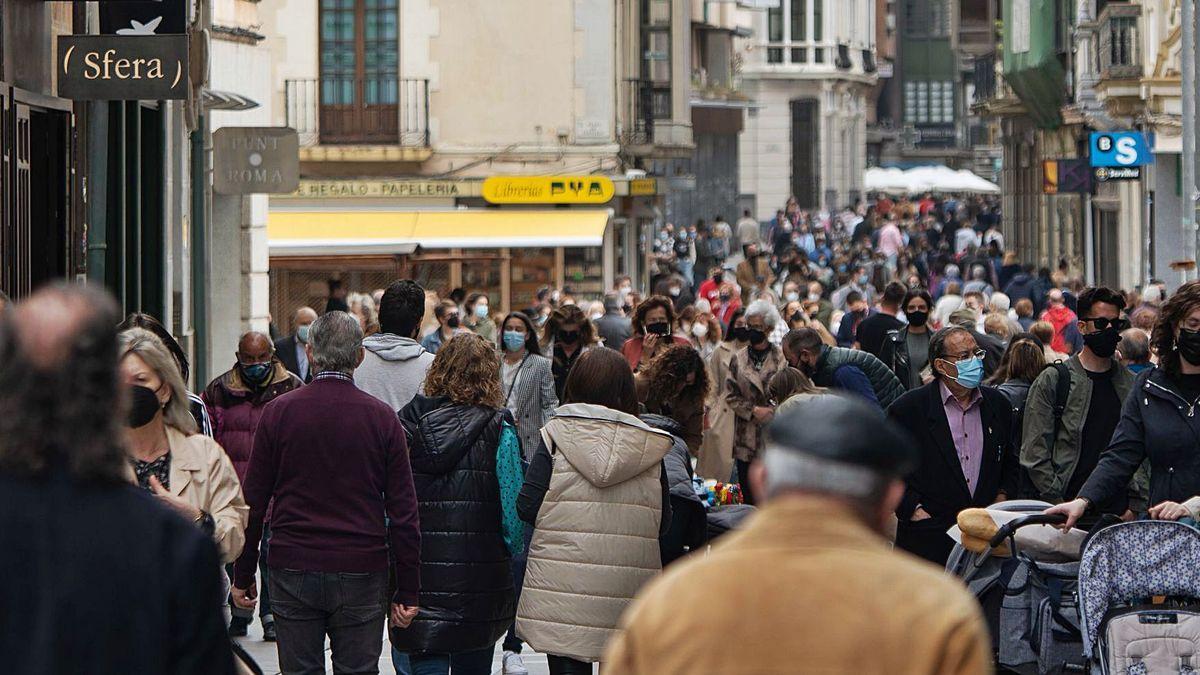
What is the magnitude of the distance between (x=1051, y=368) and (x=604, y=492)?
8.84 ft

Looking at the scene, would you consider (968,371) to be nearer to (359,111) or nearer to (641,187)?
(641,187)

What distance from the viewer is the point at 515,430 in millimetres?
8734

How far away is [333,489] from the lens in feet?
24.7

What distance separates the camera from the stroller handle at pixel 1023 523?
798 cm

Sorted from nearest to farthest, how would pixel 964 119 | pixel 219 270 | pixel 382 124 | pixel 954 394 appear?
pixel 954 394 → pixel 219 270 → pixel 382 124 → pixel 964 119

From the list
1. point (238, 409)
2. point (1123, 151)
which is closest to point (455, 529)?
point (238, 409)

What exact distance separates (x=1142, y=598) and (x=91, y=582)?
180 inches

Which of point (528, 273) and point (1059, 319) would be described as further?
point (528, 273)

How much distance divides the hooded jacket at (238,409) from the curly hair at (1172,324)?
3867mm

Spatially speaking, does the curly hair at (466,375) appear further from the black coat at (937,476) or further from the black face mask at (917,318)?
the black face mask at (917,318)

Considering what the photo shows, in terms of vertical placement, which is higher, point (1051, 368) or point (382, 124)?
point (382, 124)

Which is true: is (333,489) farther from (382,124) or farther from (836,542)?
→ (382,124)

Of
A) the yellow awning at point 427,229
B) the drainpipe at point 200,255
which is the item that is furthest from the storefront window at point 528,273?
the drainpipe at point 200,255

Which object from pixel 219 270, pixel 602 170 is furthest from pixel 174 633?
pixel 602 170
